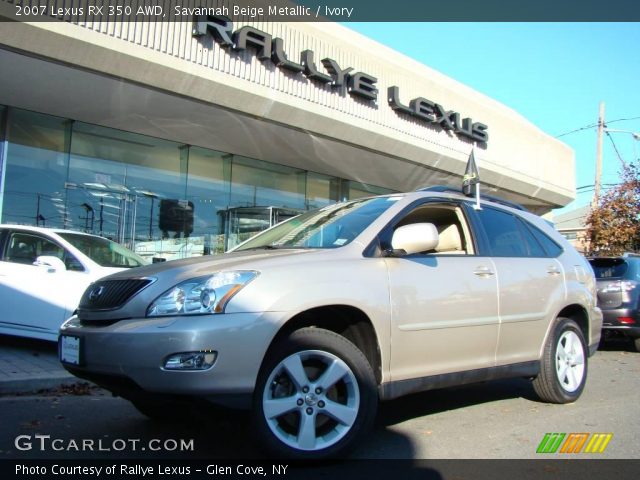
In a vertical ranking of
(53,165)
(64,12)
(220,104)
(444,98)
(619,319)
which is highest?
(444,98)

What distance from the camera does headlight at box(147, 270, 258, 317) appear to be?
10.2 ft

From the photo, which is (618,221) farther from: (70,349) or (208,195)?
(70,349)

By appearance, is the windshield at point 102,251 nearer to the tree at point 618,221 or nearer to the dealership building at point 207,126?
the dealership building at point 207,126

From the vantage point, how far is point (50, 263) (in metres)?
6.80

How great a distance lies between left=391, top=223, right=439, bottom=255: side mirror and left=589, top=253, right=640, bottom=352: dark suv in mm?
6236

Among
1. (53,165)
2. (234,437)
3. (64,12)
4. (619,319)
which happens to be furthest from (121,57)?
(619,319)

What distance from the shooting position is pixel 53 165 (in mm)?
11641

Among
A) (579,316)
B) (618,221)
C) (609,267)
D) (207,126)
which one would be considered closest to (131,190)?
(207,126)

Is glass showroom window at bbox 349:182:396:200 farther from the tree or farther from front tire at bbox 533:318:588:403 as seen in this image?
front tire at bbox 533:318:588:403

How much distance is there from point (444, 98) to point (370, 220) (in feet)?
40.2

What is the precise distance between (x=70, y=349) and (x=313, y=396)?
60.4 inches

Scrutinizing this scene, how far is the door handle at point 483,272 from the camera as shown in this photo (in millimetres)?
4352

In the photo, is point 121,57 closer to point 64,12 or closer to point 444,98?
point 64,12

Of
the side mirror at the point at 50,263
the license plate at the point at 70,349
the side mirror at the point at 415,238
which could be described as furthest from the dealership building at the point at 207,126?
the side mirror at the point at 415,238
